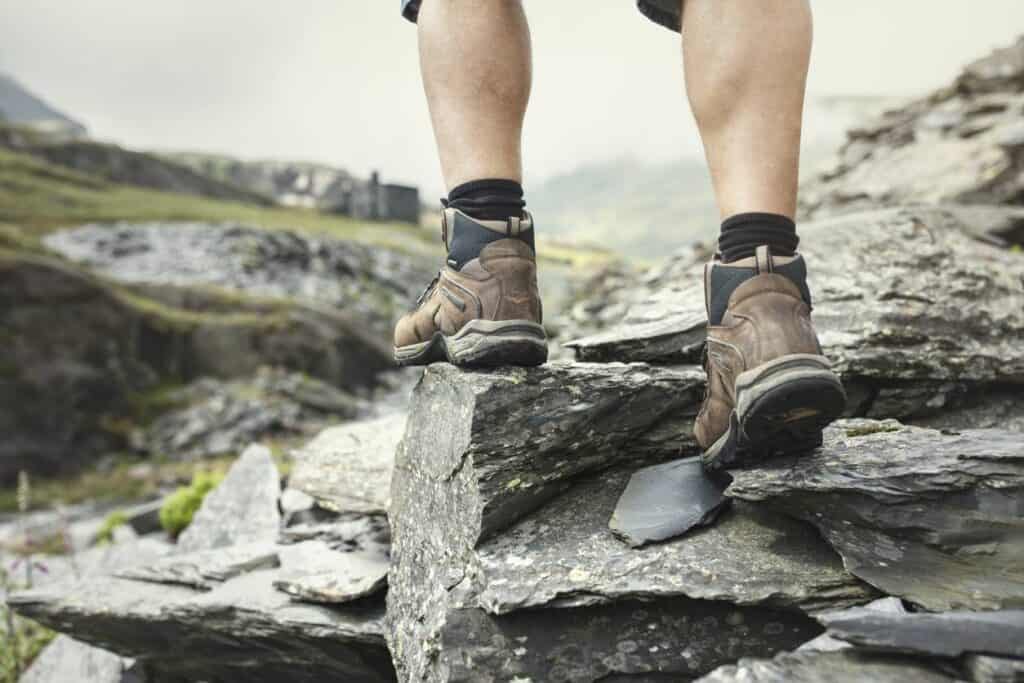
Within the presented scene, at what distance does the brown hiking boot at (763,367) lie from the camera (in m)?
2.65

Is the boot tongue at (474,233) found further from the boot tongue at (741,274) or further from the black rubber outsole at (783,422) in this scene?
the black rubber outsole at (783,422)

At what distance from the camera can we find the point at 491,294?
327 centimetres

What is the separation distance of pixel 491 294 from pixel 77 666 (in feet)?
19.3

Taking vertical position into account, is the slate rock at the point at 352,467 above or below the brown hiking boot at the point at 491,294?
below

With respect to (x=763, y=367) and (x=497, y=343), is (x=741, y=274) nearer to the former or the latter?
(x=763, y=367)

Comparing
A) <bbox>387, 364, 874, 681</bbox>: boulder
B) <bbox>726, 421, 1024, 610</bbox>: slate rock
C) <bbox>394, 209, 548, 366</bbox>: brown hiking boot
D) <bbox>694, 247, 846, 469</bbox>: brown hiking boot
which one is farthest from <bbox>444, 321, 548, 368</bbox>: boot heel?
<bbox>726, 421, 1024, 610</bbox>: slate rock

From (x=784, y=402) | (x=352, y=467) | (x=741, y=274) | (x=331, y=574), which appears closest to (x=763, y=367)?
(x=784, y=402)

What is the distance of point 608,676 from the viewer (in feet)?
9.42

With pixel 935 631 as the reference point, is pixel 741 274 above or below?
above

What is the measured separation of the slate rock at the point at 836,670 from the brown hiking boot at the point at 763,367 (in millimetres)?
899

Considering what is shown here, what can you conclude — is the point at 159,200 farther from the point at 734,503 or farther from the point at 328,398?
the point at 734,503

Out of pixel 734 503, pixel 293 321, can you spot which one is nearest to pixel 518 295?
pixel 734 503

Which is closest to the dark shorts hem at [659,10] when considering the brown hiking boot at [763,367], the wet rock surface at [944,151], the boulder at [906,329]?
the brown hiking boot at [763,367]

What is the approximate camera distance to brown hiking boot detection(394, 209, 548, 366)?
328 cm
